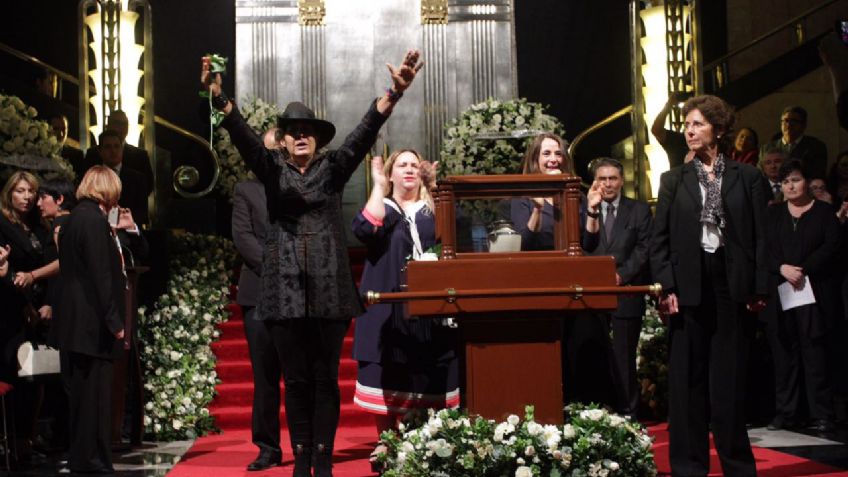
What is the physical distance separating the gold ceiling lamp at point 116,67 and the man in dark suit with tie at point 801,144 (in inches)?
207

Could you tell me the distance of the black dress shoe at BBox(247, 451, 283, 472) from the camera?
20.7 ft

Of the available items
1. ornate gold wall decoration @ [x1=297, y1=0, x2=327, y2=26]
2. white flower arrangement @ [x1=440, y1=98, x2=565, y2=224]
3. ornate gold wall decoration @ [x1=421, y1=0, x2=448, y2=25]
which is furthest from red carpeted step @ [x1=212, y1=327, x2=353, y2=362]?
ornate gold wall decoration @ [x1=421, y1=0, x2=448, y2=25]

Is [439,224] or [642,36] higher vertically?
[642,36]

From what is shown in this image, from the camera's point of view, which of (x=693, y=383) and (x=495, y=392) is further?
(x=693, y=383)

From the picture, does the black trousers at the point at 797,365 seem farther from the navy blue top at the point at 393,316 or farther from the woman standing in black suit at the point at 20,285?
the woman standing in black suit at the point at 20,285

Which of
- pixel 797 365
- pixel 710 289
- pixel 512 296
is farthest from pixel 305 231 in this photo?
pixel 797 365

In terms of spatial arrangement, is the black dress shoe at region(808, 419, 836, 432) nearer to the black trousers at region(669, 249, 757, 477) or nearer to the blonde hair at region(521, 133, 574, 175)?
the black trousers at region(669, 249, 757, 477)

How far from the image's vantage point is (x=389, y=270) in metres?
6.07

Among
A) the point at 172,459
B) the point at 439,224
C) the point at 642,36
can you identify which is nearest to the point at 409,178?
the point at 439,224

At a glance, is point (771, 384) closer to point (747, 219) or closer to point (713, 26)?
point (747, 219)

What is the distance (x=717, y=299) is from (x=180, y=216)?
7.27 metres

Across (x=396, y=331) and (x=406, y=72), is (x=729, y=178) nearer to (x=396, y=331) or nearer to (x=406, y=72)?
(x=406, y=72)

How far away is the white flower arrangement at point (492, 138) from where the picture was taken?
10.5 m

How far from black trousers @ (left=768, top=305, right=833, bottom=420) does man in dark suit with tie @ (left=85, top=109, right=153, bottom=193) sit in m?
4.55
